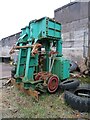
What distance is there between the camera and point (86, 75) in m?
5.83

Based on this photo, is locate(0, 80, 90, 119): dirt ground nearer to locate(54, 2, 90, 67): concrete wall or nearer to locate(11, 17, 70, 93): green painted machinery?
locate(11, 17, 70, 93): green painted machinery

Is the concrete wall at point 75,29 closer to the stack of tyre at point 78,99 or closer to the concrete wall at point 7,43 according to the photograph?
the stack of tyre at point 78,99

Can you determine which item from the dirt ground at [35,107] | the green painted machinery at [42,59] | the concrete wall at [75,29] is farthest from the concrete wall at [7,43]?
the dirt ground at [35,107]

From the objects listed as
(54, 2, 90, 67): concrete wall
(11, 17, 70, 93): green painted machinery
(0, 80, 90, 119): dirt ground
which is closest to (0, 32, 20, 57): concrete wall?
(54, 2, 90, 67): concrete wall

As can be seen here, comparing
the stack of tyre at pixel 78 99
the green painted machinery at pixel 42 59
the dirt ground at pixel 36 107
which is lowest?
the dirt ground at pixel 36 107

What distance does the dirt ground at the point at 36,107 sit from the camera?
306 cm

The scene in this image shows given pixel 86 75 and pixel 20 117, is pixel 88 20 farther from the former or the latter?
pixel 20 117

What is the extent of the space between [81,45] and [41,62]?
2308 millimetres

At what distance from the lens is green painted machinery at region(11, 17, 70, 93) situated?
13.1 feet

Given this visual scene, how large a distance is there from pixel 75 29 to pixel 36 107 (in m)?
4.30

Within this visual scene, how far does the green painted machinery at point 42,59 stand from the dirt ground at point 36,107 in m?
0.27

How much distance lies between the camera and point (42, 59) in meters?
4.71

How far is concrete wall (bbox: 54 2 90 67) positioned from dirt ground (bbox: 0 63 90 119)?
261cm

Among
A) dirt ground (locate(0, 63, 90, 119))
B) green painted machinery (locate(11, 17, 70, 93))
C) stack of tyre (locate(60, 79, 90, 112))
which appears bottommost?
dirt ground (locate(0, 63, 90, 119))
